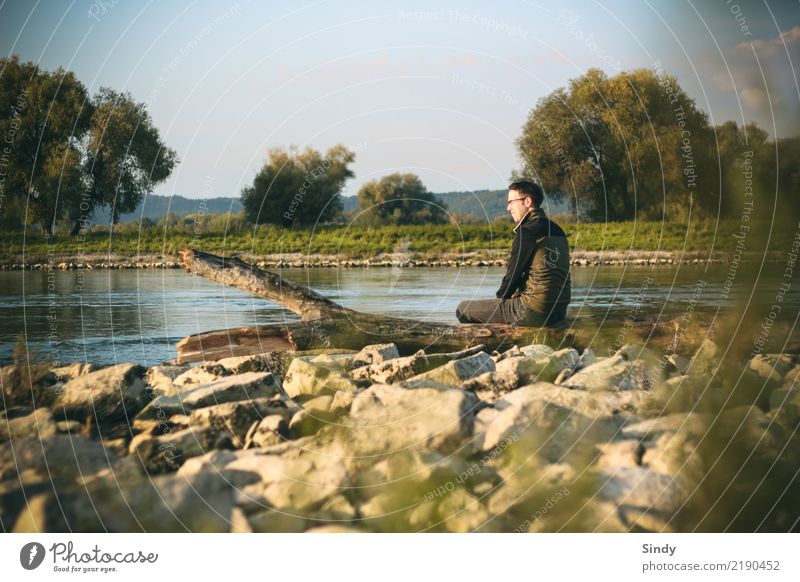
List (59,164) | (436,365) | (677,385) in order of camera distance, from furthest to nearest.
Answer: (59,164)
(436,365)
(677,385)

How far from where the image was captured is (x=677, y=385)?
19.5ft

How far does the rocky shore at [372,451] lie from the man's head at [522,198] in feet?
7.44

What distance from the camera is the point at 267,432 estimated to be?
5.36 m

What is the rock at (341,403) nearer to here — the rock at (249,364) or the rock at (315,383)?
the rock at (315,383)

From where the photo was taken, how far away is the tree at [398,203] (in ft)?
87.8

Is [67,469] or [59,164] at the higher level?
[59,164]

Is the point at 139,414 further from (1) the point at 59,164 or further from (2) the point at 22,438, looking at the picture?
(1) the point at 59,164

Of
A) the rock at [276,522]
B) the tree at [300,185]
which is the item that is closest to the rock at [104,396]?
the rock at [276,522]

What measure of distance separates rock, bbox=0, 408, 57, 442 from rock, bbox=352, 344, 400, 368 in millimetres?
2699

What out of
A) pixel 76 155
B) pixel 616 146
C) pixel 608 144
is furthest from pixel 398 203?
pixel 76 155

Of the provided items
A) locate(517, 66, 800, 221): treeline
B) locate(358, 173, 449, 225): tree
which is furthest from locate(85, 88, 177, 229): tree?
locate(517, 66, 800, 221): treeline

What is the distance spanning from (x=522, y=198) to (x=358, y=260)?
2287 centimetres

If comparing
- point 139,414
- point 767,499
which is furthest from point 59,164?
point 767,499

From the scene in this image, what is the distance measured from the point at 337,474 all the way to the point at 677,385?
265 centimetres
